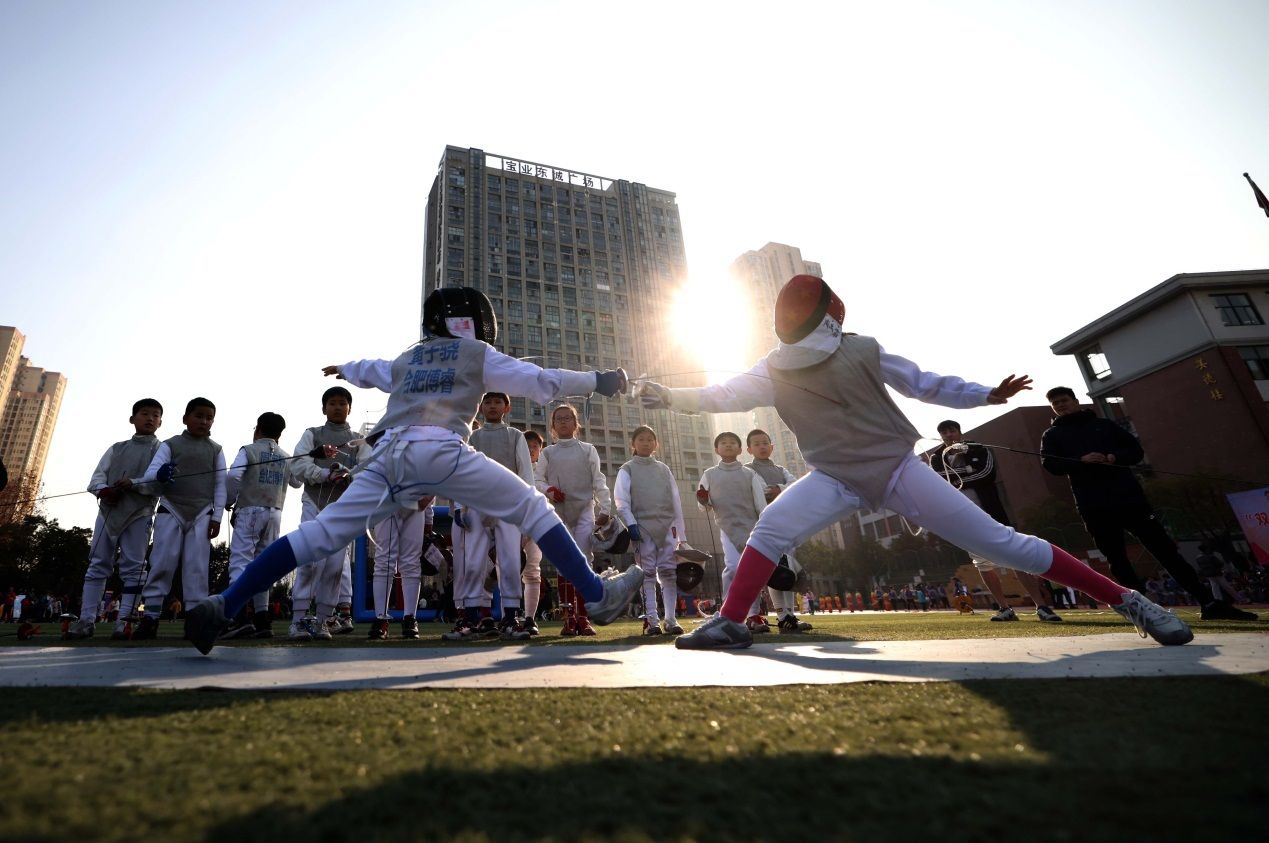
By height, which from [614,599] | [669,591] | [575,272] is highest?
[575,272]

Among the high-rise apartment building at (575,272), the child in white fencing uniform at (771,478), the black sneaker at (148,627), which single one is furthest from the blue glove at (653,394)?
the high-rise apartment building at (575,272)

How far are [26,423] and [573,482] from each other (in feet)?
401

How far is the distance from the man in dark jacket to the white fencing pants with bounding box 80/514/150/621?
8.05 m

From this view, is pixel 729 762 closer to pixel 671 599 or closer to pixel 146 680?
pixel 146 680

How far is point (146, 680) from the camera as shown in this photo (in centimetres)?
213

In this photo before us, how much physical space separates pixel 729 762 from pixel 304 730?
97cm

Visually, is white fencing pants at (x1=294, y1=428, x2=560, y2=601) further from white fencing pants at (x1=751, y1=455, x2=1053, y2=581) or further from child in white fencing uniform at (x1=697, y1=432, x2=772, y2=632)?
child in white fencing uniform at (x1=697, y1=432, x2=772, y2=632)

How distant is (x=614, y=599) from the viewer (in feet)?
11.7

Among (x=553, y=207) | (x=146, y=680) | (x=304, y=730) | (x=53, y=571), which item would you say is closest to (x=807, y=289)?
(x=304, y=730)

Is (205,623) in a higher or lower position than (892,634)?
higher

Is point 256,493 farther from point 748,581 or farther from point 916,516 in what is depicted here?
point 916,516

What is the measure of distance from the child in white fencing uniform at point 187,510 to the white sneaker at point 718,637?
179 inches

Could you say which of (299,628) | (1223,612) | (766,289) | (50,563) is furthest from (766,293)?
(299,628)

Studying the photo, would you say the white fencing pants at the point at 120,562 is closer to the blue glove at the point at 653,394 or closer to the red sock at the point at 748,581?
the blue glove at the point at 653,394
